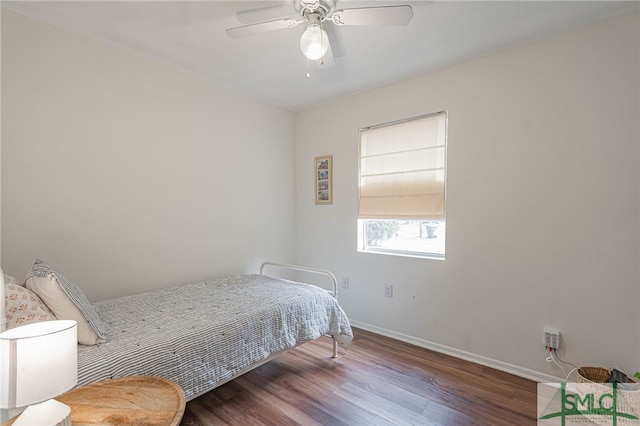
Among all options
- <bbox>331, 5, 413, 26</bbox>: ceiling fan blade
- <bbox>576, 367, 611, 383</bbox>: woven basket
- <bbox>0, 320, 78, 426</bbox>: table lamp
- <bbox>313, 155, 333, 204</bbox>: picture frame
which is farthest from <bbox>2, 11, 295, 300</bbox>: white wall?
<bbox>576, 367, 611, 383</bbox>: woven basket

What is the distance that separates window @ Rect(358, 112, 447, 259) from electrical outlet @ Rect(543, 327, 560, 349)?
0.89 m

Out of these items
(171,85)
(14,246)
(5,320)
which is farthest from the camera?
(171,85)

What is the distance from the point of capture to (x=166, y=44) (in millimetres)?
2271

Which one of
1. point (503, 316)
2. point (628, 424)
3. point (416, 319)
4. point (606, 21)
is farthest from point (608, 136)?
point (416, 319)

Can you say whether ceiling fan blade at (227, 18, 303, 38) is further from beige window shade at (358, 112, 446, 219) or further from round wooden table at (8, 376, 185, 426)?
round wooden table at (8, 376, 185, 426)

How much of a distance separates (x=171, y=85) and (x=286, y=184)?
1.55 m

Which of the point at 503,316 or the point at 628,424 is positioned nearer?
the point at 628,424

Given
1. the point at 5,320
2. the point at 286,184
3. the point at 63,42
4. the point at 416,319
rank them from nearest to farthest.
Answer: the point at 5,320 < the point at 63,42 < the point at 416,319 < the point at 286,184

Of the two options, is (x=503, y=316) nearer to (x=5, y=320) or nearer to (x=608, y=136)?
(x=608, y=136)

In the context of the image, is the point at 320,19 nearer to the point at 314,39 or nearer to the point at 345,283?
the point at 314,39

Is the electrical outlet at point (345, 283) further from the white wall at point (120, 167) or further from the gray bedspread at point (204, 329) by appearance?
the white wall at point (120, 167)

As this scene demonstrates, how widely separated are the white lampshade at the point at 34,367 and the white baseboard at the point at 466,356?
8.42 feet

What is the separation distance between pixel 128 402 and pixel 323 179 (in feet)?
8.82

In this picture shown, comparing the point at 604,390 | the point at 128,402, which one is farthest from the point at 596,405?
the point at 128,402
